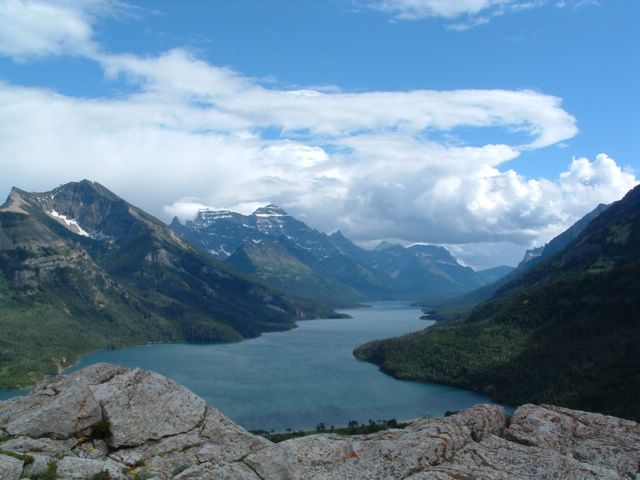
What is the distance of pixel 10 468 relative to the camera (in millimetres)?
22625

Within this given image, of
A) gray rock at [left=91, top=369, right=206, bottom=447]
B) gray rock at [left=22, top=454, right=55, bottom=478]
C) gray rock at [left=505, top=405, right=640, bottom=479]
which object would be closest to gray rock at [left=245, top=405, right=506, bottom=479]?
gray rock at [left=505, top=405, right=640, bottom=479]

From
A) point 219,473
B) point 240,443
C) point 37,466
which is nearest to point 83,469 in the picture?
point 37,466

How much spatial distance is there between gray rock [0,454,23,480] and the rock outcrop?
0.12ft

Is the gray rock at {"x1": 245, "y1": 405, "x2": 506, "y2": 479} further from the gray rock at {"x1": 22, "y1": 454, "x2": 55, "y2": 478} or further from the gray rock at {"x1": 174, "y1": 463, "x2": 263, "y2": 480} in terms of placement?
the gray rock at {"x1": 22, "y1": 454, "x2": 55, "y2": 478}

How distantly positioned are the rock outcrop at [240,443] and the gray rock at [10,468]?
4 cm

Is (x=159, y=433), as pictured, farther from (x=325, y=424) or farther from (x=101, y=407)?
(x=325, y=424)

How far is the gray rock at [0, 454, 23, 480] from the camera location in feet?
73.3

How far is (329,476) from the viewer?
83.8 feet

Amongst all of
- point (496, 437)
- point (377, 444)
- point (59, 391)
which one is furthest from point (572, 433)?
point (59, 391)

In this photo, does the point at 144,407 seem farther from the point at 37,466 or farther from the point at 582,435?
the point at 582,435

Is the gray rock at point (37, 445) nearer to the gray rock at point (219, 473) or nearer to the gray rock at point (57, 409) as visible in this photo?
the gray rock at point (57, 409)

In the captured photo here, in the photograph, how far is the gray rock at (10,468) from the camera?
73.3ft

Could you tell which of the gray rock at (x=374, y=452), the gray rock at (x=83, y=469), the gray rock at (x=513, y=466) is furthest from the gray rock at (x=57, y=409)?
the gray rock at (x=513, y=466)

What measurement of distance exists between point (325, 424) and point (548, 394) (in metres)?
81.3
